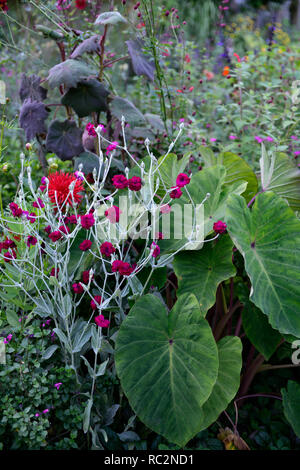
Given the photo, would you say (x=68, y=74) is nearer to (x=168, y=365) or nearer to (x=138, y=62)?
(x=138, y=62)

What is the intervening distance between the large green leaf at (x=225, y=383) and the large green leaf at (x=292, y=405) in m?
0.22

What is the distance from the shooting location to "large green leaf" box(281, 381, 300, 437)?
122cm

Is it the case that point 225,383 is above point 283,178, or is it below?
below

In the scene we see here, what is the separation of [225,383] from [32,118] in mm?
1110

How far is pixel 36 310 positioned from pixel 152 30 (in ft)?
3.48

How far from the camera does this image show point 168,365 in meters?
1.03

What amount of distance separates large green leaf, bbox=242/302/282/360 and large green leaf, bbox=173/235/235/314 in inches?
5.6

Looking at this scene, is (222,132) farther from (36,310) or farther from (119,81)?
(36,310)

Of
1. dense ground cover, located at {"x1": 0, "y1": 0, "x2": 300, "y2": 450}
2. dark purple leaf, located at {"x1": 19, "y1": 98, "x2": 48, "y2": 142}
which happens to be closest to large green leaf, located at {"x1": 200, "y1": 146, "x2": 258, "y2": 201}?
dense ground cover, located at {"x1": 0, "y1": 0, "x2": 300, "y2": 450}

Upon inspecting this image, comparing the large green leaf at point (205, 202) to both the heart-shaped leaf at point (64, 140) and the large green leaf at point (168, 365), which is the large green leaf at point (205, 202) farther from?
the heart-shaped leaf at point (64, 140)

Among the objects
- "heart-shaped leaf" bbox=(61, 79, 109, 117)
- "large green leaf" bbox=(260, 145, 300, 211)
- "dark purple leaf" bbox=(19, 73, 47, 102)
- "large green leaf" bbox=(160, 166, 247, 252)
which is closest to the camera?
"large green leaf" bbox=(160, 166, 247, 252)

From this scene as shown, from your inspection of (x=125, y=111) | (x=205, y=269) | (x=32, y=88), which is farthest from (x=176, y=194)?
(x=32, y=88)

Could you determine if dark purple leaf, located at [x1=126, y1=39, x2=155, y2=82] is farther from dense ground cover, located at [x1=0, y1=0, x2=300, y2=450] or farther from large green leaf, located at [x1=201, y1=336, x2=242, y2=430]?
large green leaf, located at [x1=201, y1=336, x2=242, y2=430]
